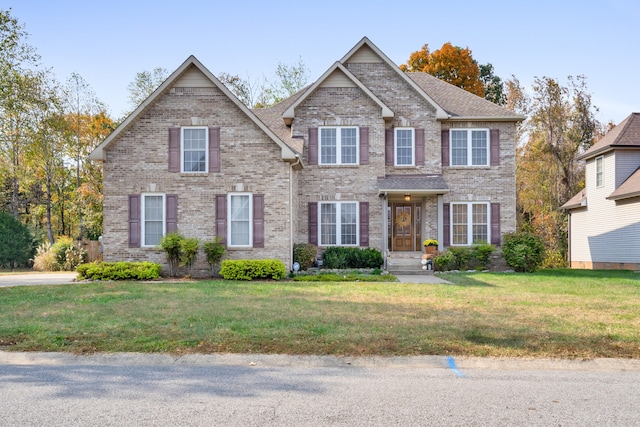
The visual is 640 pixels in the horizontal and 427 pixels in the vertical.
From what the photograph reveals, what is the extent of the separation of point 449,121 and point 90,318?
16.4m

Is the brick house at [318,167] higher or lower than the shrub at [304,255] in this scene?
higher

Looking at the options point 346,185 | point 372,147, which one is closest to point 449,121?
point 372,147

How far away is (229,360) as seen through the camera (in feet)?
22.8

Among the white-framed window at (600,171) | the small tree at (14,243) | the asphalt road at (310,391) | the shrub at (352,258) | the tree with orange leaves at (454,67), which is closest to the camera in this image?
the asphalt road at (310,391)

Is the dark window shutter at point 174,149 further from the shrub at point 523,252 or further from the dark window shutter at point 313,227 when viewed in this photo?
the shrub at point 523,252

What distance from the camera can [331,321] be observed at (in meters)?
8.98

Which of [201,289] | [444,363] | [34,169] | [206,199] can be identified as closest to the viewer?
[444,363]

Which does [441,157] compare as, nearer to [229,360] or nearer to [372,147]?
[372,147]

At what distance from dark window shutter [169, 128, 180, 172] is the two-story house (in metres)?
18.2

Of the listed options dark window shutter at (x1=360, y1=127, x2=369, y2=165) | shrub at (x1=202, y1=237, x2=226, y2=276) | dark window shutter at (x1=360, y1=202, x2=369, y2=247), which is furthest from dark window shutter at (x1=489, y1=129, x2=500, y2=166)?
shrub at (x1=202, y1=237, x2=226, y2=276)

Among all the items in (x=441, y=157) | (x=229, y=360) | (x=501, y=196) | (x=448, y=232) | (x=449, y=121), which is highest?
(x=449, y=121)

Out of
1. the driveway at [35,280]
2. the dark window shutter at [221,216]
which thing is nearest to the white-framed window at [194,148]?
the dark window shutter at [221,216]

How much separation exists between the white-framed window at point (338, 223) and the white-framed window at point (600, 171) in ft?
42.8

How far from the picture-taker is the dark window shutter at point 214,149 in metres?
18.7
